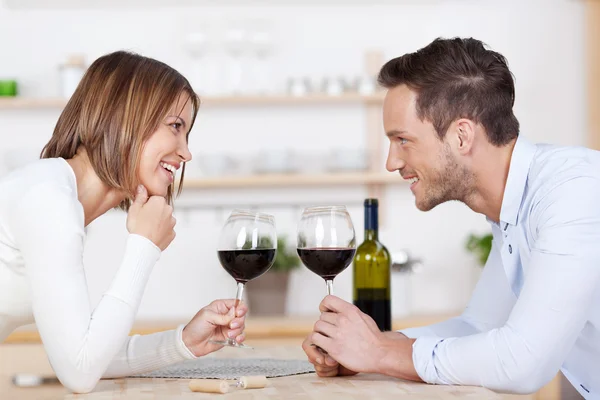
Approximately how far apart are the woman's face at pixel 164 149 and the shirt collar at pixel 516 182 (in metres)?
0.74

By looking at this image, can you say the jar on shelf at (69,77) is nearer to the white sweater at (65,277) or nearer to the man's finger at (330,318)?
the white sweater at (65,277)

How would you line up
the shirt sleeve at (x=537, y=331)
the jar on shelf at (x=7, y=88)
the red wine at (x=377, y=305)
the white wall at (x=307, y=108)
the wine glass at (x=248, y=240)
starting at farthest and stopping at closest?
the white wall at (x=307, y=108)
the jar on shelf at (x=7, y=88)
the red wine at (x=377, y=305)
the wine glass at (x=248, y=240)
the shirt sleeve at (x=537, y=331)

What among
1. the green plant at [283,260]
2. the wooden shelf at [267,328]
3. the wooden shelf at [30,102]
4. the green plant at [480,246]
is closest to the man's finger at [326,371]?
the wooden shelf at [267,328]

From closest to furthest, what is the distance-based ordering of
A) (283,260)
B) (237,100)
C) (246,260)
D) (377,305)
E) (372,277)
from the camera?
1. (246,260)
2. (377,305)
3. (372,277)
4. (283,260)
5. (237,100)

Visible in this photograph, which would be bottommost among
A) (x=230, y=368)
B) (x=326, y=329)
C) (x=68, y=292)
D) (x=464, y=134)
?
(x=230, y=368)

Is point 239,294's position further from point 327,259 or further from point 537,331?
point 537,331

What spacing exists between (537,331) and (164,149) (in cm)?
88

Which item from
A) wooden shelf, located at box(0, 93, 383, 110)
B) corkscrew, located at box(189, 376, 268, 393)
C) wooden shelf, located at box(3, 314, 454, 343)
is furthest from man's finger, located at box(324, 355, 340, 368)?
wooden shelf, located at box(0, 93, 383, 110)

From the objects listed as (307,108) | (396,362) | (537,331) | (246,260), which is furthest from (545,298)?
(307,108)

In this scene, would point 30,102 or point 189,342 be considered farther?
point 30,102

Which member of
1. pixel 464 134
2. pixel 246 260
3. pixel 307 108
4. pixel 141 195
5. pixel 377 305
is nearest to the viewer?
pixel 246 260

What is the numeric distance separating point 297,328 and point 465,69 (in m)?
1.96

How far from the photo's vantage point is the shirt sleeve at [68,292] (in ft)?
4.85

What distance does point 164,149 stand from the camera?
73.1 inches
